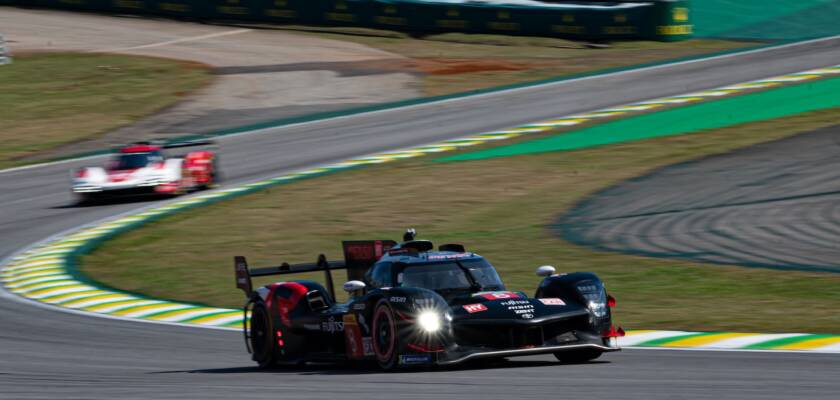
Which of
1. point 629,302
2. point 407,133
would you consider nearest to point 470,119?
point 407,133

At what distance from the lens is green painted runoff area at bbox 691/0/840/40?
158ft

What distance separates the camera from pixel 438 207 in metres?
25.5

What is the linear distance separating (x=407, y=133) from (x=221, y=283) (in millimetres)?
17835

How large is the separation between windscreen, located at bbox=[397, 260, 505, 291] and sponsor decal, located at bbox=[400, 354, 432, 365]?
1.10 m

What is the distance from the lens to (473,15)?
50031mm

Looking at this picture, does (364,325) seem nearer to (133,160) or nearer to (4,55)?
(133,160)

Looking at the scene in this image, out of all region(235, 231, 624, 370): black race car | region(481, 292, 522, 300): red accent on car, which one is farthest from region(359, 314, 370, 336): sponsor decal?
region(481, 292, 522, 300): red accent on car

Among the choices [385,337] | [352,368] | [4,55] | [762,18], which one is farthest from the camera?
[762,18]

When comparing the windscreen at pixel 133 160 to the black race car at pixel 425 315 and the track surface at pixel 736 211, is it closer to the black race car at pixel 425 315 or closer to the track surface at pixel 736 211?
the track surface at pixel 736 211

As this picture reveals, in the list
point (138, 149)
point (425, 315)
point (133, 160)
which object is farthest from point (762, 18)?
point (425, 315)

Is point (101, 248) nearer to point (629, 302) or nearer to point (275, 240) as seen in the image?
point (275, 240)

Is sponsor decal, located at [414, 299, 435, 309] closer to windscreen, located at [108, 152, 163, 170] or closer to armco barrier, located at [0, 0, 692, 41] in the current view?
windscreen, located at [108, 152, 163, 170]

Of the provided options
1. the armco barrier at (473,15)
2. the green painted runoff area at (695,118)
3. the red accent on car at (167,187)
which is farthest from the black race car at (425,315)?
the armco barrier at (473,15)

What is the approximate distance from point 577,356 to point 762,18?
40771 millimetres
